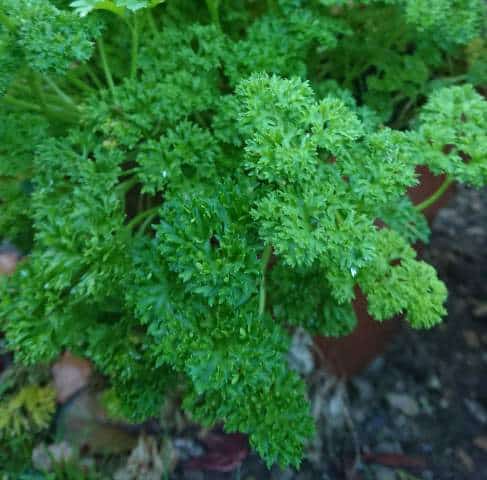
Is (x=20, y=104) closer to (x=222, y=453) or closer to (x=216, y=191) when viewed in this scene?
(x=216, y=191)

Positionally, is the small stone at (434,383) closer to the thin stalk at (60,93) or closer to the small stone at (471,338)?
the small stone at (471,338)

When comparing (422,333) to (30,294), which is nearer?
(30,294)

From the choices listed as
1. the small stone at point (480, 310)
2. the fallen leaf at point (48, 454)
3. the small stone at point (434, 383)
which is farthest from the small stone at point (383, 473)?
the fallen leaf at point (48, 454)

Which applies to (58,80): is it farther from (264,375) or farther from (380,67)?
(264,375)

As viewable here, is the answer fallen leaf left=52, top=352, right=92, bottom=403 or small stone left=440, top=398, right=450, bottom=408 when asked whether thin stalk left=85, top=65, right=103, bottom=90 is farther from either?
small stone left=440, top=398, right=450, bottom=408

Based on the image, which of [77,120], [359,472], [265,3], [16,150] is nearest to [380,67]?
[265,3]

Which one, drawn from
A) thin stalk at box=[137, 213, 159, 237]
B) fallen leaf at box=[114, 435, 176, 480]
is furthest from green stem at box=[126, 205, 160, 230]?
fallen leaf at box=[114, 435, 176, 480]
